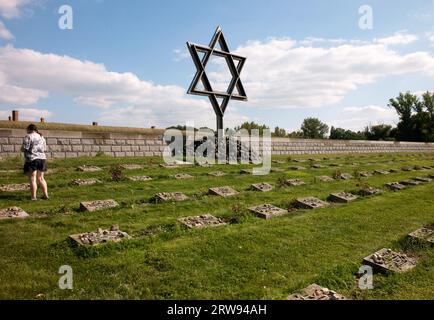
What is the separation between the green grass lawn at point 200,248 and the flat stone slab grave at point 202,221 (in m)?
0.17

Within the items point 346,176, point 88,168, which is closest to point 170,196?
point 88,168

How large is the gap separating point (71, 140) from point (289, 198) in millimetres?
7801

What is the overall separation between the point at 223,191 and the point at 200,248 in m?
3.44

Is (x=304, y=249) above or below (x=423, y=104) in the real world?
below

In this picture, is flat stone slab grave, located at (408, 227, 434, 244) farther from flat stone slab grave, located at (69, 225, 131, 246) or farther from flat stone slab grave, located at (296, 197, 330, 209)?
flat stone slab grave, located at (69, 225, 131, 246)

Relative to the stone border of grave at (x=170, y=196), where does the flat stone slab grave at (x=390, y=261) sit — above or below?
below

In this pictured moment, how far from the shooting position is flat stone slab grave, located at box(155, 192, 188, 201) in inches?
271

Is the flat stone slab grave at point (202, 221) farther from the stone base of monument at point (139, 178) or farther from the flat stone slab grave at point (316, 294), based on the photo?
the stone base of monument at point (139, 178)

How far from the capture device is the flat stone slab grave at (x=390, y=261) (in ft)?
13.6

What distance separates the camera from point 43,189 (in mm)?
6625

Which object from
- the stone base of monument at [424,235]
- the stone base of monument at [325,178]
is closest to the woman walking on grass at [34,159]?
the stone base of monument at [424,235]

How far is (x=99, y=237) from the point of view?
450 cm
